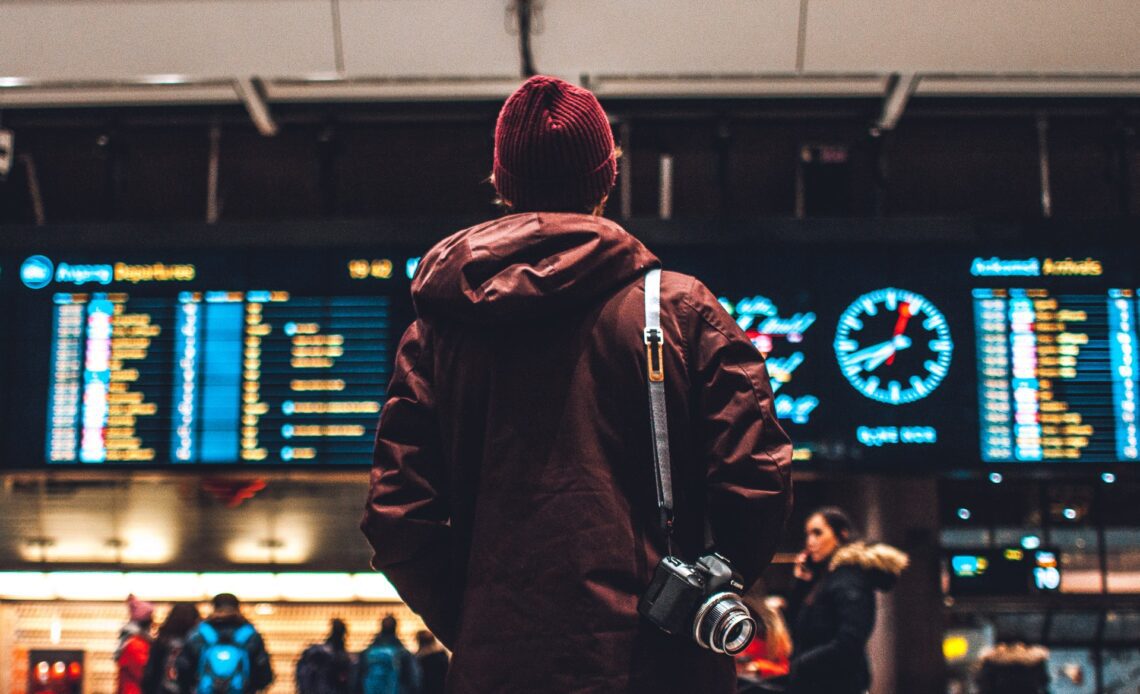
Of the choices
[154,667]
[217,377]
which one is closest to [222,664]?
[154,667]

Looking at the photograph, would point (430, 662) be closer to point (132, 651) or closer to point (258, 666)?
point (258, 666)

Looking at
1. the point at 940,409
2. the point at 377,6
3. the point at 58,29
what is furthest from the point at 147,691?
the point at 940,409

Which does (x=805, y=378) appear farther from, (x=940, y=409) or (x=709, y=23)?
(x=709, y=23)

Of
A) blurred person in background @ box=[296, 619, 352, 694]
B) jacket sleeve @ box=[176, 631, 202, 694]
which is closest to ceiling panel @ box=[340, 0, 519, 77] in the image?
jacket sleeve @ box=[176, 631, 202, 694]

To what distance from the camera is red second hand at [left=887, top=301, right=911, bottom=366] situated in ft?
15.7

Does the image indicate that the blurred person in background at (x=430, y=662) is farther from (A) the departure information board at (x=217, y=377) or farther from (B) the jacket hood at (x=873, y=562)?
(B) the jacket hood at (x=873, y=562)

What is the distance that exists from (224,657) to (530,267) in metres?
5.41

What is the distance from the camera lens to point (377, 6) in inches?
176

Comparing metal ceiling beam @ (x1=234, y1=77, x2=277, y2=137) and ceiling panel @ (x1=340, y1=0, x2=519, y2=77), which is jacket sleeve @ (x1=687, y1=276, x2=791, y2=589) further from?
metal ceiling beam @ (x1=234, y1=77, x2=277, y2=137)

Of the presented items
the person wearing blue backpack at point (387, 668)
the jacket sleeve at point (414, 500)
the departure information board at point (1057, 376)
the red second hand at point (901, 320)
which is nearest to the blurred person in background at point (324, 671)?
the person wearing blue backpack at point (387, 668)

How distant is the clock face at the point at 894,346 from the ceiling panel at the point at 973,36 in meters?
1.02

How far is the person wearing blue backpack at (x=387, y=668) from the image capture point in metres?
7.19

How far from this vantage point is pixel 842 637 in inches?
156

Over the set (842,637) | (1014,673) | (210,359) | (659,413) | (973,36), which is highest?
(973,36)
